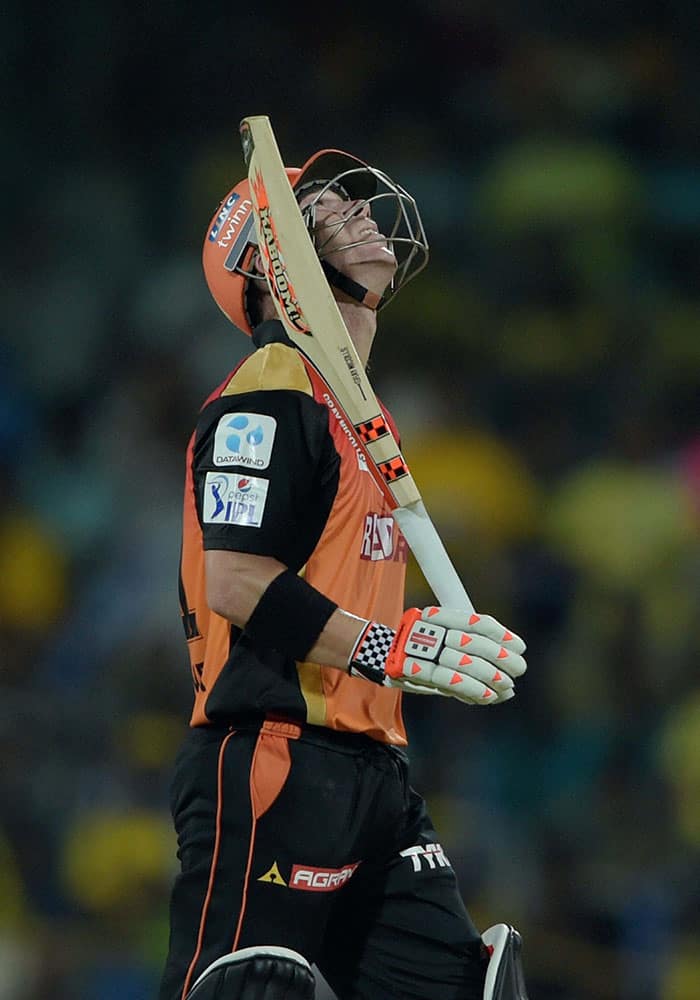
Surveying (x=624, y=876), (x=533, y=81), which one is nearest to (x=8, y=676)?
(x=624, y=876)

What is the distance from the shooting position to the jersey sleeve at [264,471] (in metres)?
2.62

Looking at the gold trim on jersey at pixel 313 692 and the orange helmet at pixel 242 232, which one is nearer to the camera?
the gold trim on jersey at pixel 313 692

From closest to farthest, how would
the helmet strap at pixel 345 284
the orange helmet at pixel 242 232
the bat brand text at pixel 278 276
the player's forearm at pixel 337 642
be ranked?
the player's forearm at pixel 337 642
the bat brand text at pixel 278 276
the helmet strap at pixel 345 284
the orange helmet at pixel 242 232

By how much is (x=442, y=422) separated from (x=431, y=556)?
3.16 metres

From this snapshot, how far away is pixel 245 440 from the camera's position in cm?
264

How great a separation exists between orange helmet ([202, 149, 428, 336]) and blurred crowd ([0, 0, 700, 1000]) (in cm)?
228

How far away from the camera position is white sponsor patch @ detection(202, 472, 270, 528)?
2611 mm

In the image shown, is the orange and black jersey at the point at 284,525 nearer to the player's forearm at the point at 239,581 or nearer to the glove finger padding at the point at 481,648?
the player's forearm at the point at 239,581

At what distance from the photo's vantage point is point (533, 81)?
6527 mm

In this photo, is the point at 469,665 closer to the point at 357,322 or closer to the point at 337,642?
the point at 337,642

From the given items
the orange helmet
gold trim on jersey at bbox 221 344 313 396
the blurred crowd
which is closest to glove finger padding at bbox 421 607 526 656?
gold trim on jersey at bbox 221 344 313 396

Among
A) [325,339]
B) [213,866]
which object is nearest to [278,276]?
[325,339]

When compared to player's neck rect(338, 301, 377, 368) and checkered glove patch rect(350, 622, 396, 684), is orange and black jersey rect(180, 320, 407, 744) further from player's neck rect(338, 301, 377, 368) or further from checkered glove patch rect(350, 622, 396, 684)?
player's neck rect(338, 301, 377, 368)

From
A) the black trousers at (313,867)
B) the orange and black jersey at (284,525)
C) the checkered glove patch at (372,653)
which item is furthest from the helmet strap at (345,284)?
the black trousers at (313,867)
